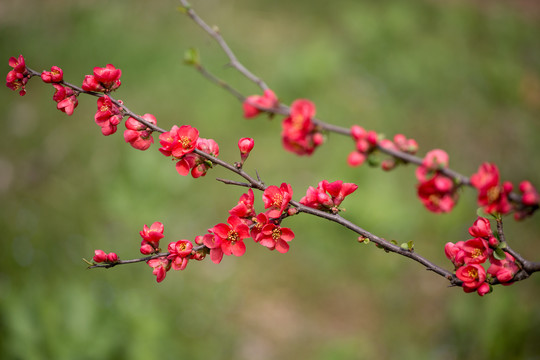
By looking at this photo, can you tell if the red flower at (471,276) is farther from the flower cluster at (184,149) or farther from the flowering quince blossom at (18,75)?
the flowering quince blossom at (18,75)

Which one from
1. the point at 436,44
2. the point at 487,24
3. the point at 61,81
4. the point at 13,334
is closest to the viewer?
the point at 61,81

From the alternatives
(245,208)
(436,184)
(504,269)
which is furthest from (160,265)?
(504,269)

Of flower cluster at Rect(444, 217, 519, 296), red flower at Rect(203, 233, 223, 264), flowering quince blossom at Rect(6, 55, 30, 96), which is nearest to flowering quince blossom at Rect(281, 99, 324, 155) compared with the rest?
red flower at Rect(203, 233, 223, 264)

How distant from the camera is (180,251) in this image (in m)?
0.90

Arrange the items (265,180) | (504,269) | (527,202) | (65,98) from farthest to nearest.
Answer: (265,180)
(65,98)
(504,269)
(527,202)

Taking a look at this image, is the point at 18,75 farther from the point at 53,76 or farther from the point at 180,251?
the point at 180,251

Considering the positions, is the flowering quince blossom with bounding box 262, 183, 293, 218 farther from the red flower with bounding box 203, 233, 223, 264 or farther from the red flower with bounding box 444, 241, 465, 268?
the red flower with bounding box 444, 241, 465, 268

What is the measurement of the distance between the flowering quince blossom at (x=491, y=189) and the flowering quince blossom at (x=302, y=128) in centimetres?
28

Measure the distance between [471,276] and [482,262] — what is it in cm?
4

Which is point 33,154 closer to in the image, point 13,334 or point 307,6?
point 13,334

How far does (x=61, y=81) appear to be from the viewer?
91cm

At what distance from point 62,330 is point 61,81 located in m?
1.39

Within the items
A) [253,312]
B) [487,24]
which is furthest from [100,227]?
[487,24]

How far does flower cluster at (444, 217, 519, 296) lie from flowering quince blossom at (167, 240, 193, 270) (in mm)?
581
